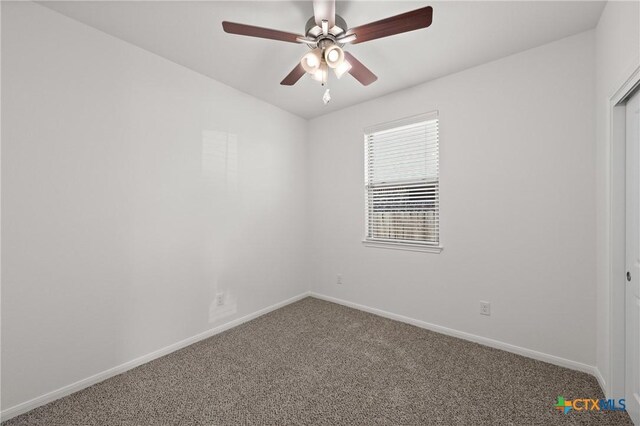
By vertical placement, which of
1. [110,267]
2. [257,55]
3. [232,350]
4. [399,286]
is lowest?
[232,350]

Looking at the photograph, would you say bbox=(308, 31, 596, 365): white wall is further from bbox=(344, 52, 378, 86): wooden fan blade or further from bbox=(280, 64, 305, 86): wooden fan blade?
bbox=(280, 64, 305, 86): wooden fan blade

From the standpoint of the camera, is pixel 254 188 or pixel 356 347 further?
pixel 254 188

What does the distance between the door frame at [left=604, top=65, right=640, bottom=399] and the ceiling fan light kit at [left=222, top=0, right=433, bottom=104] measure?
1.42m

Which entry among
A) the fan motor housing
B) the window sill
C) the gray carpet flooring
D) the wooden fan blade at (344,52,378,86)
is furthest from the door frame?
the fan motor housing

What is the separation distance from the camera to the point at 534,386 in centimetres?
190

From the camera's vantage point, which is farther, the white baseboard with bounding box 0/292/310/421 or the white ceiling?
the white ceiling

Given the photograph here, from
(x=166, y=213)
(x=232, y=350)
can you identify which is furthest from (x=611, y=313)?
(x=166, y=213)

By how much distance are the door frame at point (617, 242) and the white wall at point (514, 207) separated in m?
0.35

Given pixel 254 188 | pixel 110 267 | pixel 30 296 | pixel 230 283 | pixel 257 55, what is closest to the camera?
pixel 30 296

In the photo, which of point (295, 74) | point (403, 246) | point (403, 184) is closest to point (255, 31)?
point (295, 74)

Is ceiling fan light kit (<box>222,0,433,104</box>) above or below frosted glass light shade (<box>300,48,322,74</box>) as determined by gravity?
above

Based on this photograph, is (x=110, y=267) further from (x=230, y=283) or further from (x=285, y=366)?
(x=285, y=366)

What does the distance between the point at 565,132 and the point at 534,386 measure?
1.94 meters

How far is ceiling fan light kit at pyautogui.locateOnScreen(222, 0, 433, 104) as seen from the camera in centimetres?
154
